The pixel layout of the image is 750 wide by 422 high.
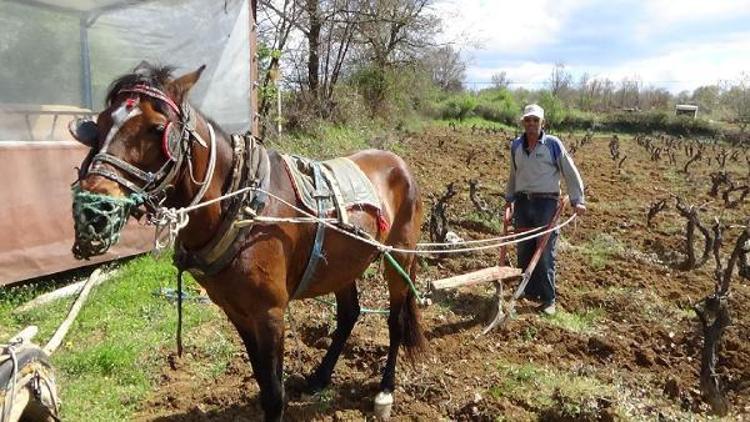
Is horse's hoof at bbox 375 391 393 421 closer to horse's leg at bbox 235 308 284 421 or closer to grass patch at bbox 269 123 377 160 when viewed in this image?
horse's leg at bbox 235 308 284 421

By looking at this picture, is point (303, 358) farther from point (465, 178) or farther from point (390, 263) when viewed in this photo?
point (465, 178)

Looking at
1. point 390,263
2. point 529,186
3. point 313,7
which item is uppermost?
point 313,7

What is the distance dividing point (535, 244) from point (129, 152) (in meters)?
4.41

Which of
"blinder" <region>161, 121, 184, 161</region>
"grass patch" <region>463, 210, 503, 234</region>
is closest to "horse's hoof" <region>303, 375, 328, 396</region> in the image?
"blinder" <region>161, 121, 184, 161</region>

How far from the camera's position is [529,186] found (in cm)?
551

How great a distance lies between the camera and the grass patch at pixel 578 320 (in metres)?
5.25

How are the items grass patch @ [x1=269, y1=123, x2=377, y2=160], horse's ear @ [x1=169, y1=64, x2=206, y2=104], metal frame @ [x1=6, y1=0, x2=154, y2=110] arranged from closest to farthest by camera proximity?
horse's ear @ [x1=169, y1=64, x2=206, y2=104] → metal frame @ [x1=6, y1=0, x2=154, y2=110] → grass patch @ [x1=269, y1=123, x2=377, y2=160]

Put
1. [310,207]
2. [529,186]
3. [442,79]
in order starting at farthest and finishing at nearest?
[442,79] → [529,186] → [310,207]

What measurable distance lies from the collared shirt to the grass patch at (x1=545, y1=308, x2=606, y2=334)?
3.66ft

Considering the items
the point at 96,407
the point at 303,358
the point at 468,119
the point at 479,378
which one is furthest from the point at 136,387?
the point at 468,119

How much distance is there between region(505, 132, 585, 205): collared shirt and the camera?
527 cm

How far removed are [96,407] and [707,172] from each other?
17.0 metres

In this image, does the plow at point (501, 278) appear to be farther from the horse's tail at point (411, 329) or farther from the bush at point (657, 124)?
the bush at point (657, 124)

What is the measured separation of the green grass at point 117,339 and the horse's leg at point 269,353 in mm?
1069
